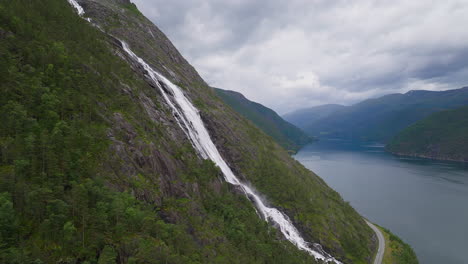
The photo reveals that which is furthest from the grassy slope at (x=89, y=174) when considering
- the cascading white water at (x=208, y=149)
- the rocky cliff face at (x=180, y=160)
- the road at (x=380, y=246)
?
the road at (x=380, y=246)

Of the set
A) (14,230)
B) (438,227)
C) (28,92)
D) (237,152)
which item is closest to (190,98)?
(237,152)

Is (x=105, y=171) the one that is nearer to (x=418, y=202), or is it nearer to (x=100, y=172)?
(x=100, y=172)

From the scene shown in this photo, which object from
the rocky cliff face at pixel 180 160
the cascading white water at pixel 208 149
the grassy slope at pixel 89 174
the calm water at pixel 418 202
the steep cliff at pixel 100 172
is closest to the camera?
the grassy slope at pixel 89 174

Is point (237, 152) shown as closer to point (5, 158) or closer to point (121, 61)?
point (121, 61)

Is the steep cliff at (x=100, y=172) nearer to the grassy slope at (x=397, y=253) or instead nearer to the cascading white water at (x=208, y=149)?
the cascading white water at (x=208, y=149)

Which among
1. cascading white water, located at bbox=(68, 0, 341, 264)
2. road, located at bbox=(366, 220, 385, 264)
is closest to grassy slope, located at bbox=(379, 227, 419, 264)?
road, located at bbox=(366, 220, 385, 264)

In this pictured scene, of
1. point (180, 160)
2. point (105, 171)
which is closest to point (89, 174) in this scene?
point (105, 171)

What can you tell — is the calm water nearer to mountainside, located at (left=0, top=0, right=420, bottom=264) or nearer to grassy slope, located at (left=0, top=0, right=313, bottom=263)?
mountainside, located at (left=0, top=0, right=420, bottom=264)
